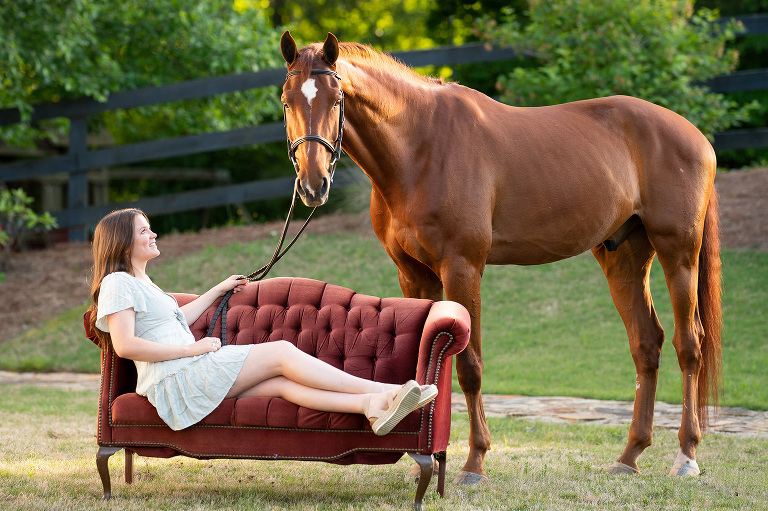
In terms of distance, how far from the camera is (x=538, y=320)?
8.05 meters

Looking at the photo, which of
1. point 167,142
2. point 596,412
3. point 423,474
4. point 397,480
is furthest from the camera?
point 167,142

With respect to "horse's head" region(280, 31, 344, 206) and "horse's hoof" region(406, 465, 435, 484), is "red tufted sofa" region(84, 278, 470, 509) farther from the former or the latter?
"horse's head" region(280, 31, 344, 206)

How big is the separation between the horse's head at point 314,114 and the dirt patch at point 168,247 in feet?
21.0

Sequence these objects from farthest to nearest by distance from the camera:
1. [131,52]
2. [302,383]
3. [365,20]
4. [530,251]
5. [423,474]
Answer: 1. [365,20]
2. [131,52]
3. [530,251]
4. [302,383]
5. [423,474]

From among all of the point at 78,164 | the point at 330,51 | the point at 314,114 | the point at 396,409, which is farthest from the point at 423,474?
the point at 78,164

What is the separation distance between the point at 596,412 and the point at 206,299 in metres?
3.18

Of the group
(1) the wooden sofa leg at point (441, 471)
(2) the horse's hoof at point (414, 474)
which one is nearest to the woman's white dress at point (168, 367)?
(1) the wooden sofa leg at point (441, 471)

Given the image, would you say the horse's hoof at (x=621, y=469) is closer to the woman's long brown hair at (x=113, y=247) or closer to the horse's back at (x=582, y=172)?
the horse's back at (x=582, y=172)

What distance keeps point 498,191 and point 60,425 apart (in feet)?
10.8

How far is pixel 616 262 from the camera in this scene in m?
4.47

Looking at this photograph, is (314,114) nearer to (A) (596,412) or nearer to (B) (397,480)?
(B) (397,480)

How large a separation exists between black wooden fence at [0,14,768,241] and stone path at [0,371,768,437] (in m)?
4.07

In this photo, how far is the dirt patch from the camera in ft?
29.0

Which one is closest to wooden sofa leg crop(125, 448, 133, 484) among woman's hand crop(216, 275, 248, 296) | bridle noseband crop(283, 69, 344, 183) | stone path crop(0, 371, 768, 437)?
woman's hand crop(216, 275, 248, 296)
